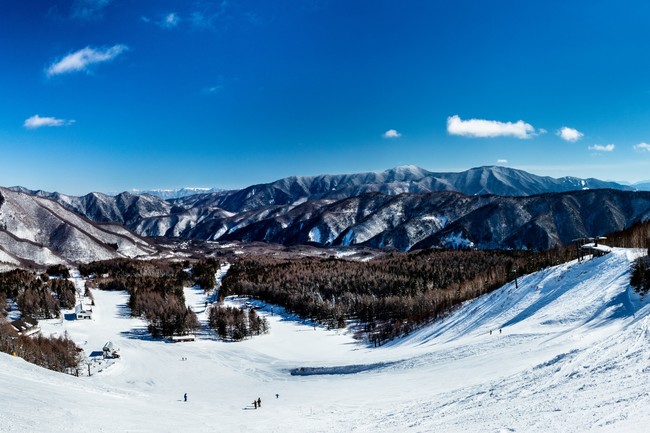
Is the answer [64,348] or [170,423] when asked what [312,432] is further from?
[64,348]

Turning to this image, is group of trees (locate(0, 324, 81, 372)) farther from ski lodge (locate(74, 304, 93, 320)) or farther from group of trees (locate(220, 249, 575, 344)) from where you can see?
group of trees (locate(220, 249, 575, 344))

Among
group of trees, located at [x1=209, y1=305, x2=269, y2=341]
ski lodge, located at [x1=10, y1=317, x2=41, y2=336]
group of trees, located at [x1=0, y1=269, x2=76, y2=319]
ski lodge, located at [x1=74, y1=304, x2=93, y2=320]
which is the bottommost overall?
group of trees, located at [x1=209, y1=305, x2=269, y2=341]

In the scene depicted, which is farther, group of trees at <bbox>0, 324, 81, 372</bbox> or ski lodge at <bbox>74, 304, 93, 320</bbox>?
ski lodge at <bbox>74, 304, 93, 320</bbox>

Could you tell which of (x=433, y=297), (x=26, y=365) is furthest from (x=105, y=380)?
(x=433, y=297)

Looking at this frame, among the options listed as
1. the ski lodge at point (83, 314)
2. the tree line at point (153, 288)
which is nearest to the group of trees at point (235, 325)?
the tree line at point (153, 288)

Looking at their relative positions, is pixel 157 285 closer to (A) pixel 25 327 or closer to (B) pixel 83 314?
(B) pixel 83 314

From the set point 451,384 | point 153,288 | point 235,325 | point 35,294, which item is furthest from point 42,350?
point 153,288

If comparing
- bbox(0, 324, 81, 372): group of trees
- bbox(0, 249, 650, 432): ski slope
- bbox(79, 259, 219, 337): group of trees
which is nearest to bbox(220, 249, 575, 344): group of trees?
bbox(79, 259, 219, 337): group of trees

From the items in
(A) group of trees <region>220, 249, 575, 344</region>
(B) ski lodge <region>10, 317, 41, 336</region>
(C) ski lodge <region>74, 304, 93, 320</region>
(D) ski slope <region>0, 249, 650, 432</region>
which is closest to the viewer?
(D) ski slope <region>0, 249, 650, 432</region>
